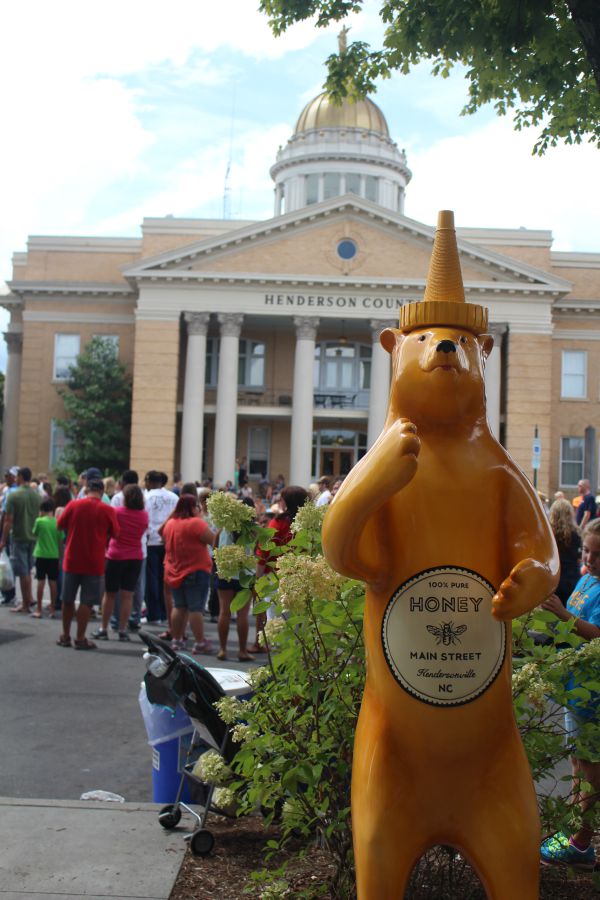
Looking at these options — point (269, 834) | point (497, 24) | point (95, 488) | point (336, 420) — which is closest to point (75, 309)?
point (336, 420)

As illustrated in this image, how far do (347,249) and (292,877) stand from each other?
3415cm

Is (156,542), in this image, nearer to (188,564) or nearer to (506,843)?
(188,564)

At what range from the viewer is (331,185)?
53.8 m

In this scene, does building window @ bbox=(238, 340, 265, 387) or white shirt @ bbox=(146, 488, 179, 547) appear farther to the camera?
building window @ bbox=(238, 340, 265, 387)

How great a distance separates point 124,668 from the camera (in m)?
9.34

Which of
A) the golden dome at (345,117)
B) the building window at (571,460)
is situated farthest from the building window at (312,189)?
the building window at (571,460)

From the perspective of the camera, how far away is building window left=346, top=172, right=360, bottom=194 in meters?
53.1

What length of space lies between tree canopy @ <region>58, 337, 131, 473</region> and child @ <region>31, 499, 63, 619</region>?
24.0 metres

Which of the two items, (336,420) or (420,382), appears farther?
(336,420)

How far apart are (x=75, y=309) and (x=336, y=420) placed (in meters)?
12.0

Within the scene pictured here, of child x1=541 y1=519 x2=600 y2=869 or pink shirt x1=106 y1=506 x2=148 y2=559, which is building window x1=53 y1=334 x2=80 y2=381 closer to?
pink shirt x1=106 y1=506 x2=148 y2=559

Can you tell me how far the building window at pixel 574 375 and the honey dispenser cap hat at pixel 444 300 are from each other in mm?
37592

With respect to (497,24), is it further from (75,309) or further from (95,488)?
(75,309)

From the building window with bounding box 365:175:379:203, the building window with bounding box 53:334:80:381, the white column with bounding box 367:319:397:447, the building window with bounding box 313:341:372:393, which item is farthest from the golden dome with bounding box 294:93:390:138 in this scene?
the building window with bounding box 53:334:80:381
